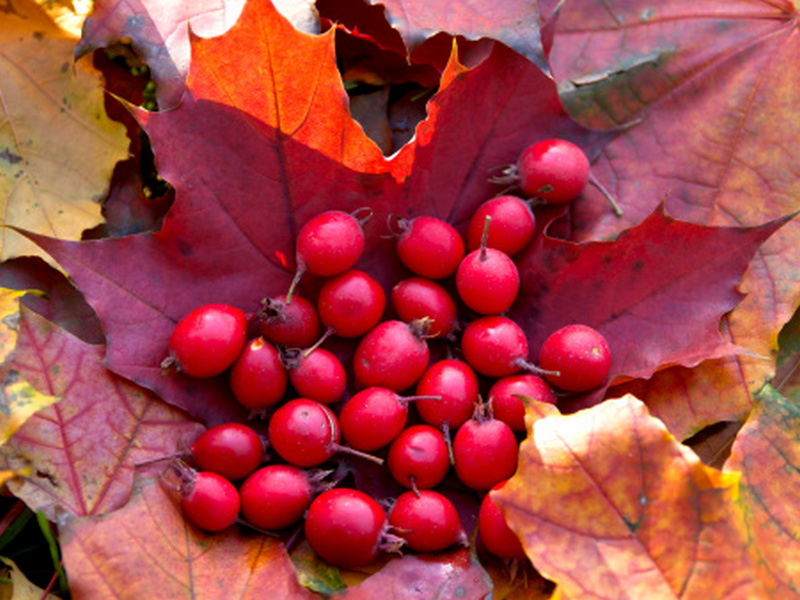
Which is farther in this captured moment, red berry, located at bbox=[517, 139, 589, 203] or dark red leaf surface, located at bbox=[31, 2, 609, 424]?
red berry, located at bbox=[517, 139, 589, 203]

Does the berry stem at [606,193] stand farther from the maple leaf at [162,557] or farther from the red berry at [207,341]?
the maple leaf at [162,557]

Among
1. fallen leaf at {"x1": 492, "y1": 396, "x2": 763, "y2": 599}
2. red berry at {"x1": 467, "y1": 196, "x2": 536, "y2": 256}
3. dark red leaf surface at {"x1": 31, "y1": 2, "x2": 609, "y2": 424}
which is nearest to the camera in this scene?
fallen leaf at {"x1": 492, "y1": 396, "x2": 763, "y2": 599}

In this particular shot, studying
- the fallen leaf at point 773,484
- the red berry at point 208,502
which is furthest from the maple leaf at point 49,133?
the fallen leaf at point 773,484

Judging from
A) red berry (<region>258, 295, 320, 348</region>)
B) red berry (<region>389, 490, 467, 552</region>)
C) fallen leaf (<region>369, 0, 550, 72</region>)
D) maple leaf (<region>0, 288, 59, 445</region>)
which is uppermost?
fallen leaf (<region>369, 0, 550, 72</region>)

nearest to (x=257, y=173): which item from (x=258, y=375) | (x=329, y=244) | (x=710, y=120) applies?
(x=329, y=244)

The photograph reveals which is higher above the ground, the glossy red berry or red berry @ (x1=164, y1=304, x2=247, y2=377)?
red berry @ (x1=164, y1=304, x2=247, y2=377)

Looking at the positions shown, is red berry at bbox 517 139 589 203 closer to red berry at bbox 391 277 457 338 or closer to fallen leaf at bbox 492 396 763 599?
red berry at bbox 391 277 457 338

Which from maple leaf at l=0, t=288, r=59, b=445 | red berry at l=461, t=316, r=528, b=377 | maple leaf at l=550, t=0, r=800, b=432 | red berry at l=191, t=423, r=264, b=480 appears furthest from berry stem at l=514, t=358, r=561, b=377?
maple leaf at l=0, t=288, r=59, b=445
